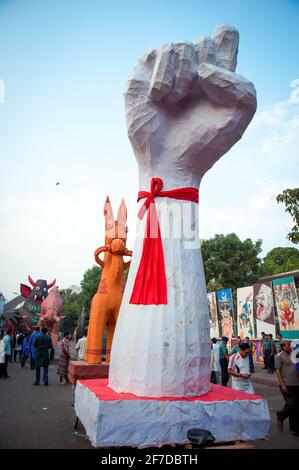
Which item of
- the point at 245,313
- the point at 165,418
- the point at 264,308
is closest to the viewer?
the point at 165,418

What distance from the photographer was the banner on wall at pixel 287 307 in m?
12.2

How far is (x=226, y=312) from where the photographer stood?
17.1 m

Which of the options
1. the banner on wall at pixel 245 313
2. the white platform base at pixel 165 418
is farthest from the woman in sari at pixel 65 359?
the banner on wall at pixel 245 313

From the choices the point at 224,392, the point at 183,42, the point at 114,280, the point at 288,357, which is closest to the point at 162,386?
the point at 224,392

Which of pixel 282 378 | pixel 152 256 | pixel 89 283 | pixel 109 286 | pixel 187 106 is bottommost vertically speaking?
pixel 282 378

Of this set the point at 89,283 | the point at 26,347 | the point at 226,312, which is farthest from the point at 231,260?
the point at 89,283

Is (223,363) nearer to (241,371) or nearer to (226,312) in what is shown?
(241,371)

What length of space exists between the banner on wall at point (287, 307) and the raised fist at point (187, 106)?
30.4 ft

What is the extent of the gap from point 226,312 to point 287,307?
15.5ft

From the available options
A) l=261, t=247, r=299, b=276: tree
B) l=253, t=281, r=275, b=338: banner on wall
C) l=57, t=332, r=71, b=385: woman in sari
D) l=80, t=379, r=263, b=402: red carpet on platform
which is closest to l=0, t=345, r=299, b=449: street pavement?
l=57, t=332, r=71, b=385: woman in sari

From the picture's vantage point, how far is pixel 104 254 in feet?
28.2

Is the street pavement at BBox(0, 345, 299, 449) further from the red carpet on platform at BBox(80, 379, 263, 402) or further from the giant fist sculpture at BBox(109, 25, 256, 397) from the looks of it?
the giant fist sculpture at BBox(109, 25, 256, 397)

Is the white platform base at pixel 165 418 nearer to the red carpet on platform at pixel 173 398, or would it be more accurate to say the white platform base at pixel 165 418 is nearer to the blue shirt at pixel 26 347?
the red carpet on platform at pixel 173 398

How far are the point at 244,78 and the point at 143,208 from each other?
1.82 m
